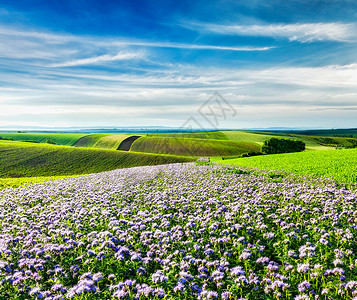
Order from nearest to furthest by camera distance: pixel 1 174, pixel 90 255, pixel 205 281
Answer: pixel 205 281, pixel 90 255, pixel 1 174

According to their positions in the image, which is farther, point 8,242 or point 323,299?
point 8,242

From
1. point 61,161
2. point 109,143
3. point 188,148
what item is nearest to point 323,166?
point 61,161

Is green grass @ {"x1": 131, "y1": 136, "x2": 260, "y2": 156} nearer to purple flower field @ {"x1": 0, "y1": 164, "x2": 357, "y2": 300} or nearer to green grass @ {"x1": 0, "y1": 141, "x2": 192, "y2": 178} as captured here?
green grass @ {"x1": 0, "y1": 141, "x2": 192, "y2": 178}

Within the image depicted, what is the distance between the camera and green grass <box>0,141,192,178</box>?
48.1 meters

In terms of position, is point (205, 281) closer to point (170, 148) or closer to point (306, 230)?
point (306, 230)

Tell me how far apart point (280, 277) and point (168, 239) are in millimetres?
2884

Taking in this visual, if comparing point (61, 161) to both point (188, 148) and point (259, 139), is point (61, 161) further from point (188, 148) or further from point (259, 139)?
point (259, 139)

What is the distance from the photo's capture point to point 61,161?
181 ft

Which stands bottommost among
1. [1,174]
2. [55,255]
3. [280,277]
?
[1,174]

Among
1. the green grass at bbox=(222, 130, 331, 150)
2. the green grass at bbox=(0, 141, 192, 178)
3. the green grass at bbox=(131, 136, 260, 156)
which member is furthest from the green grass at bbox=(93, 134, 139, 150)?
the green grass at bbox=(222, 130, 331, 150)

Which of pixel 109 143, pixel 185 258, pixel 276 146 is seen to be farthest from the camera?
pixel 109 143

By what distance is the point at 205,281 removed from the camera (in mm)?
4992

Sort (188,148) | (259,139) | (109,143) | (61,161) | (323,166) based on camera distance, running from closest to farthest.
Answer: (323,166)
(61,161)
(188,148)
(109,143)
(259,139)

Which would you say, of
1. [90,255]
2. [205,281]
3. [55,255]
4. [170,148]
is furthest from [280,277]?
[170,148]
